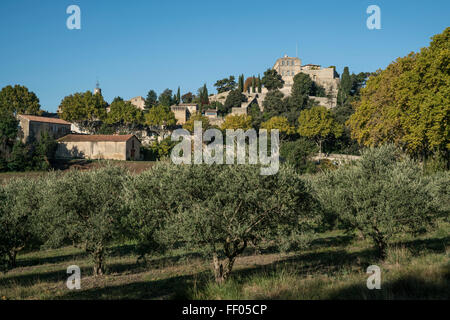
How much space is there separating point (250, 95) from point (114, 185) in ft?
378

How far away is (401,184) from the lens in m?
16.3

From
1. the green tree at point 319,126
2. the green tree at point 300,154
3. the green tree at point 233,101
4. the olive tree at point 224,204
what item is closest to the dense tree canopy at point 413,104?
the olive tree at point 224,204

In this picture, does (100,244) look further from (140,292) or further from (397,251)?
(397,251)

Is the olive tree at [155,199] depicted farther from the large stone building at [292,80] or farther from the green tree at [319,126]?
the large stone building at [292,80]

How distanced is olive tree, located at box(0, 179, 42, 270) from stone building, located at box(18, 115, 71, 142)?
2257 inches

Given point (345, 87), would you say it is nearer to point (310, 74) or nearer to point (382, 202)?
point (310, 74)

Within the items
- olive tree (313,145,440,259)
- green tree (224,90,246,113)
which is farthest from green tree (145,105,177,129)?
olive tree (313,145,440,259)

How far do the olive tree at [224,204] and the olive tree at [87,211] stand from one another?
460cm

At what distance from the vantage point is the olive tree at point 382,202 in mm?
16188

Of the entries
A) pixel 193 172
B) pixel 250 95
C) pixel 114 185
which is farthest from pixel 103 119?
pixel 193 172

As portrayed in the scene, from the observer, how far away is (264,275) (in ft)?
46.5

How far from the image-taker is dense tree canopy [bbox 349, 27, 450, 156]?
29.6 meters

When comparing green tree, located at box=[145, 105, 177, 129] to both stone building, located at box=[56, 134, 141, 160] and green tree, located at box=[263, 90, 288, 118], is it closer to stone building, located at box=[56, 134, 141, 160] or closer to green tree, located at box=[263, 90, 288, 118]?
stone building, located at box=[56, 134, 141, 160]

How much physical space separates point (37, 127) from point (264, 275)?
7810 cm
